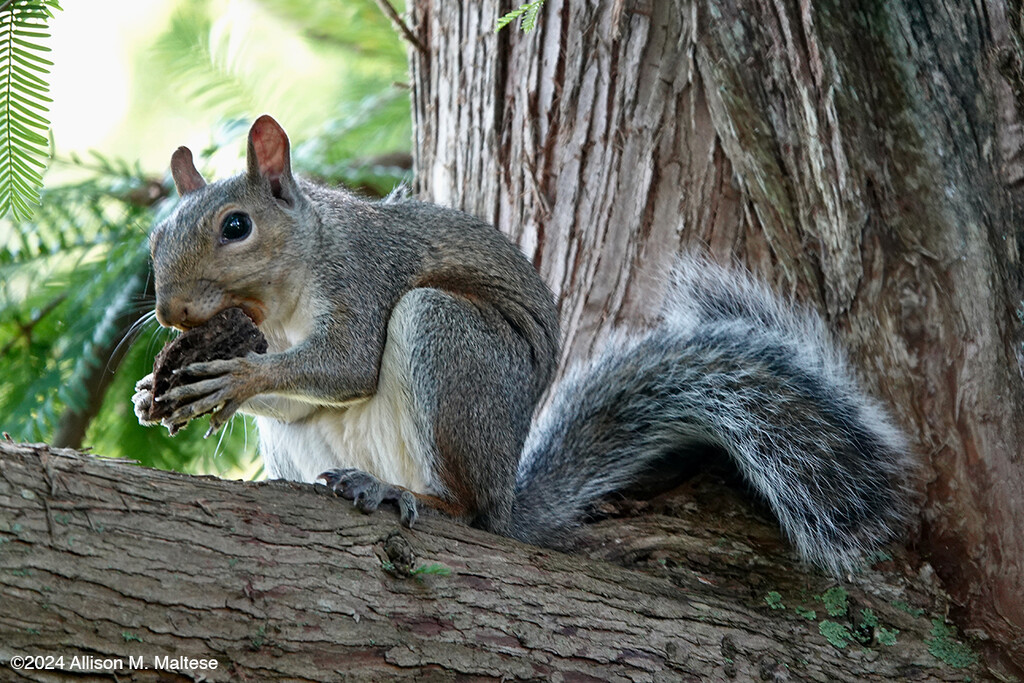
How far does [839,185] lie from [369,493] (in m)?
1.21

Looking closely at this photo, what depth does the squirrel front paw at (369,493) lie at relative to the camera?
180 centimetres

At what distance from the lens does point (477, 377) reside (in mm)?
2104

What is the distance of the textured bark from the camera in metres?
1.40

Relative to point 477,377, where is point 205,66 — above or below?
above

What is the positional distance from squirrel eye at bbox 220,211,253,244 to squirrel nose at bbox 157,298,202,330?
0.19 metres

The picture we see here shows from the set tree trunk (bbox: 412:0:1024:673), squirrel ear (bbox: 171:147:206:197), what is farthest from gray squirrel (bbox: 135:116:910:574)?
tree trunk (bbox: 412:0:1024:673)

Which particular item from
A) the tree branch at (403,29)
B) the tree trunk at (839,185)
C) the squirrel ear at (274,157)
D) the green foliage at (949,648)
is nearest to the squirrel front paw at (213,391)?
the squirrel ear at (274,157)

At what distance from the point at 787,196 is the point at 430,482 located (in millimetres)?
1027

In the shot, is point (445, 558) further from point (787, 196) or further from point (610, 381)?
point (787, 196)

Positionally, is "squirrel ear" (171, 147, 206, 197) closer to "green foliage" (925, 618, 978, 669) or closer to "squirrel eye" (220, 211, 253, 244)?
"squirrel eye" (220, 211, 253, 244)

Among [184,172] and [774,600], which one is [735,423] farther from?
[184,172]

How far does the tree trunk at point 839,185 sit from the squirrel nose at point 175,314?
1.01m

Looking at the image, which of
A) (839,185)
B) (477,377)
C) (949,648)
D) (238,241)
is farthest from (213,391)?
(949,648)

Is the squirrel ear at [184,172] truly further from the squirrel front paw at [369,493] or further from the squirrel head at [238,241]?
the squirrel front paw at [369,493]
